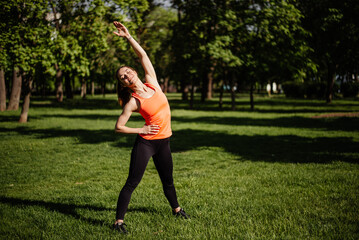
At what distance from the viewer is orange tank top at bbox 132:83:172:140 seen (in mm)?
3791

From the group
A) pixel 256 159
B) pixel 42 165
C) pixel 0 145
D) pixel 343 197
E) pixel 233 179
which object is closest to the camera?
pixel 343 197

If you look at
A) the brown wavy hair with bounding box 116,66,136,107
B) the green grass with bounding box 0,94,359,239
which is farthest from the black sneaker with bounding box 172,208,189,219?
the brown wavy hair with bounding box 116,66,136,107

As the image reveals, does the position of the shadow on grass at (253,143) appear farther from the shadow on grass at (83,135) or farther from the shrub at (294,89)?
the shrub at (294,89)

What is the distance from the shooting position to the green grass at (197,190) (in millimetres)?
4164

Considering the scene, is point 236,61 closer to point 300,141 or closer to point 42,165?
point 300,141

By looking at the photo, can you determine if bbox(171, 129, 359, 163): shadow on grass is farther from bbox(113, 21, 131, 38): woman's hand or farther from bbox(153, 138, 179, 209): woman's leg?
bbox(113, 21, 131, 38): woman's hand

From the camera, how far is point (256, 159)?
8.64 m

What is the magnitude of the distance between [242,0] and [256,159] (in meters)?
17.8

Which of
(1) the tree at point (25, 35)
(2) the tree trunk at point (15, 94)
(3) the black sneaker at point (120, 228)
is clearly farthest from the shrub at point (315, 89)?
(3) the black sneaker at point (120, 228)

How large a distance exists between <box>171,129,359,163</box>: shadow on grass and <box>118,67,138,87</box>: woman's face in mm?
5782

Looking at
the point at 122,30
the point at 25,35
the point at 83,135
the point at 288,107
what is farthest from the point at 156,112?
the point at 288,107

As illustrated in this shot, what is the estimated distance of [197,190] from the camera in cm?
583

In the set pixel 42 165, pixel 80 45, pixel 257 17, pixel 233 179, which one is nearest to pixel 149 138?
pixel 233 179

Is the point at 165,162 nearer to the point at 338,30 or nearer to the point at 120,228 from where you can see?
the point at 120,228
